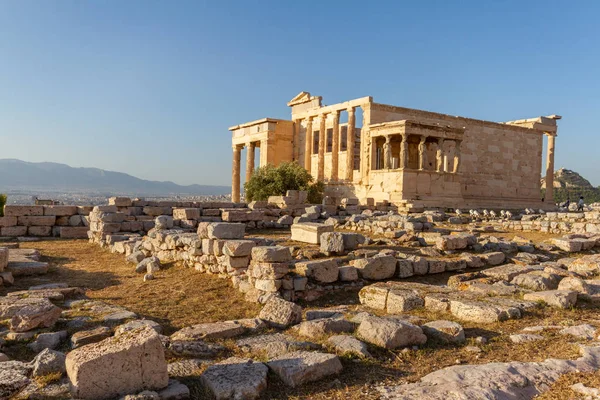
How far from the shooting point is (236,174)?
3781 cm

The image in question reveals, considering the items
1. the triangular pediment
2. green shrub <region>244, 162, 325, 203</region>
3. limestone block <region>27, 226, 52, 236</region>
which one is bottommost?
limestone block <region>27, 226, 52, 236</region>

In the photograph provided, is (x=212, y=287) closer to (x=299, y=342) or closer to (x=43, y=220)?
(x=299, y=342)

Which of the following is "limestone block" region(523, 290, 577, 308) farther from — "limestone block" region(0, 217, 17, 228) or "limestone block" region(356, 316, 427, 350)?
"limestone block" region(0, 217, 17, 228)

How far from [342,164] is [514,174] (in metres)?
13.3

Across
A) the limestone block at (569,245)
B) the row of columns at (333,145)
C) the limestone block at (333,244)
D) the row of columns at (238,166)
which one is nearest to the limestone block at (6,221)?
the limestone block at (333,244)

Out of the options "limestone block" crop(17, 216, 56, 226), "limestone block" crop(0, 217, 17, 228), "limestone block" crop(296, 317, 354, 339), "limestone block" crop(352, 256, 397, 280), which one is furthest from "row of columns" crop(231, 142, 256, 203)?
"limestone block" crop(296, 317, 354, 339)

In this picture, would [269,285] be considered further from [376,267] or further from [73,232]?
[73,232]

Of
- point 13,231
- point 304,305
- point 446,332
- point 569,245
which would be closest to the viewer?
point 446,332

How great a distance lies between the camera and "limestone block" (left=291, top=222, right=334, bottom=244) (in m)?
12.3

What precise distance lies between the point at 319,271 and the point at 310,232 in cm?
403

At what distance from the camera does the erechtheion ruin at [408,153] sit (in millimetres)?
28312

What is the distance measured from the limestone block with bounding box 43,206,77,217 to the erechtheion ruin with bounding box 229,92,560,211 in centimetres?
1383

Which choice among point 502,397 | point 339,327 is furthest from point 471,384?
point 339,327

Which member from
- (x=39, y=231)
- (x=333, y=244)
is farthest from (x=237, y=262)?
(x=39, y=231)
